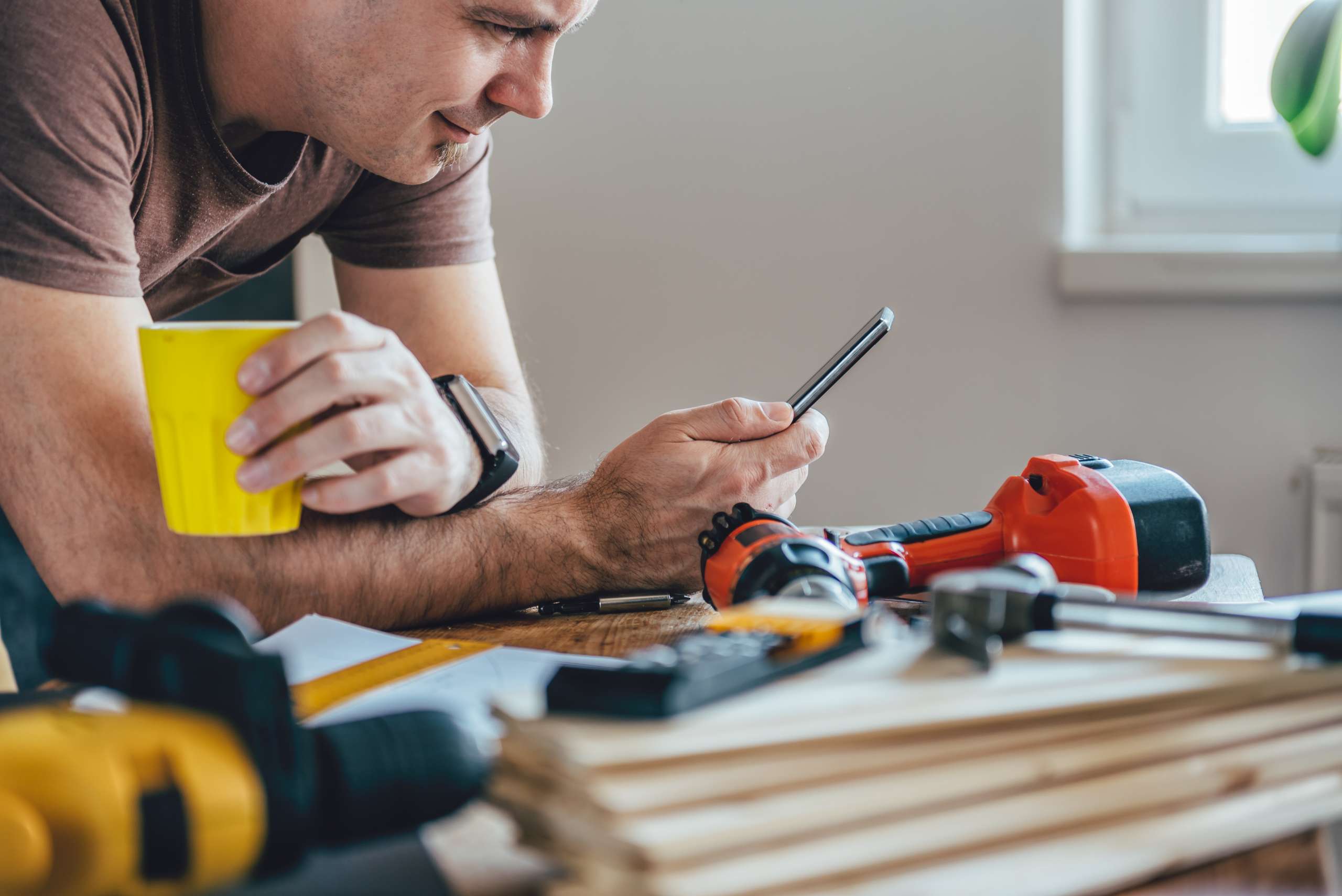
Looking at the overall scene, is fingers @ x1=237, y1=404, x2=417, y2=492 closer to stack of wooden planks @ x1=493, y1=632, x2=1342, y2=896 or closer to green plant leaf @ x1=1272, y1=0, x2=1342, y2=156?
stack of wooden planks @ x1=493, y1=632, x2=1342, y2=896

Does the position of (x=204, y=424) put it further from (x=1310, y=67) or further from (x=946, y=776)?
(x=1310, y=67)

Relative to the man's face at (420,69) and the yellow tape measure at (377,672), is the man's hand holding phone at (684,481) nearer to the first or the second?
the yellow tape measure at (377,672)

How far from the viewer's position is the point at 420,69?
3.66 ft

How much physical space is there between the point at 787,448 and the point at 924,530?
168 millimetres

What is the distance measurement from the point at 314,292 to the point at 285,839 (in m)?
1.82

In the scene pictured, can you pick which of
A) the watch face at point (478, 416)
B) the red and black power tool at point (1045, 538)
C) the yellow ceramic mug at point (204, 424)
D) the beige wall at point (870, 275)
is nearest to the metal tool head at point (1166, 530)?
the red and black power tool at point (1045, 538)

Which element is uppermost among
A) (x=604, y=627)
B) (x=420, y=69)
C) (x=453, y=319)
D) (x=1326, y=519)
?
(x=420, y=69)

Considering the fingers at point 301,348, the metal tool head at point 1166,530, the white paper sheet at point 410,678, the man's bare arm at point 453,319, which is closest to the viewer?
the white paper sheet at point 410,678

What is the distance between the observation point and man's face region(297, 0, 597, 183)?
107cm

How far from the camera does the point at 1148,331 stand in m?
A: 1.77

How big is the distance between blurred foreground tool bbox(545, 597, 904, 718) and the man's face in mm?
783

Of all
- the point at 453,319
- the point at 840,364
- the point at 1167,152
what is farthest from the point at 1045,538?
the point at 1167,152

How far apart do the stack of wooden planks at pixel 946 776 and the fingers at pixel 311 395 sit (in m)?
0.39

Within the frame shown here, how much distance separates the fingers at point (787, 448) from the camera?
0.96m
